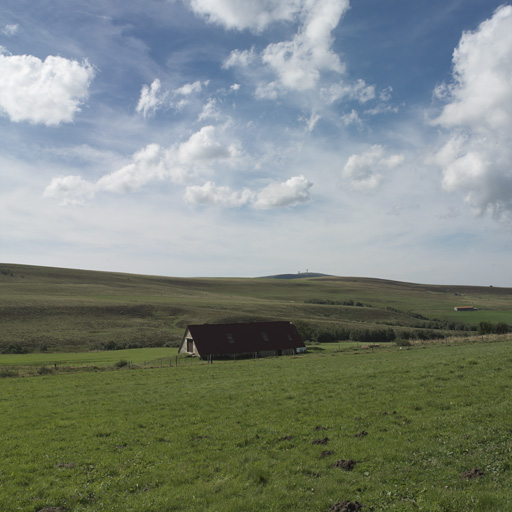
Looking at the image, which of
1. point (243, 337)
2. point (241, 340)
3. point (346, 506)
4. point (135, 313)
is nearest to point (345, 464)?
point (346, 506)

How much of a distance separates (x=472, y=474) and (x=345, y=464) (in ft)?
9.76

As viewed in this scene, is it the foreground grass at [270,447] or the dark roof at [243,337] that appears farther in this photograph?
the dark roof at [243,337]

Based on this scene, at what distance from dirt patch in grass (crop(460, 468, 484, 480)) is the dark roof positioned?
4669cm

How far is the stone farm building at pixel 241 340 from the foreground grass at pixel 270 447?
3395 cm

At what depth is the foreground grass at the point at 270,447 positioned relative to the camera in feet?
29.0

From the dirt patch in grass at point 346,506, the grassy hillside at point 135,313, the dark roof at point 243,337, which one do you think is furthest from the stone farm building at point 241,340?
the dirt patch in grass at point 346,506

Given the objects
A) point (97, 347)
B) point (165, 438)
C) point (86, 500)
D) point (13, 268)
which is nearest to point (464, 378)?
point (165, 438)

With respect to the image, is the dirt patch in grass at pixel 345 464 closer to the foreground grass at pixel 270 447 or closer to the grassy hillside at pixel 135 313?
the foreground grass at pixel 270 447

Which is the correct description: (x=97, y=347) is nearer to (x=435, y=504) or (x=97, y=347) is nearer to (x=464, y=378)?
(x=464, y=378)

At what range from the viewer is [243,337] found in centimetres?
5972

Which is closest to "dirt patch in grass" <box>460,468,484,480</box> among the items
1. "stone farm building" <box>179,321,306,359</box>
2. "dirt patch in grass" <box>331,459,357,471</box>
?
→ "dirt patch in grass" <box>331,459,357,471</box>

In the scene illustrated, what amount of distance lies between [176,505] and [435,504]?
5.56m

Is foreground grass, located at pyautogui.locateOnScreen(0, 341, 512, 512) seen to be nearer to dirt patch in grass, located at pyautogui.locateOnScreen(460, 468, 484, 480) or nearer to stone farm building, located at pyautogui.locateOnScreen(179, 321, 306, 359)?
dirt patch in grass, located at pyautogui.locateOnScreen(460, 468, 484, 480)

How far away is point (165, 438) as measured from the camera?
44.9 ft
